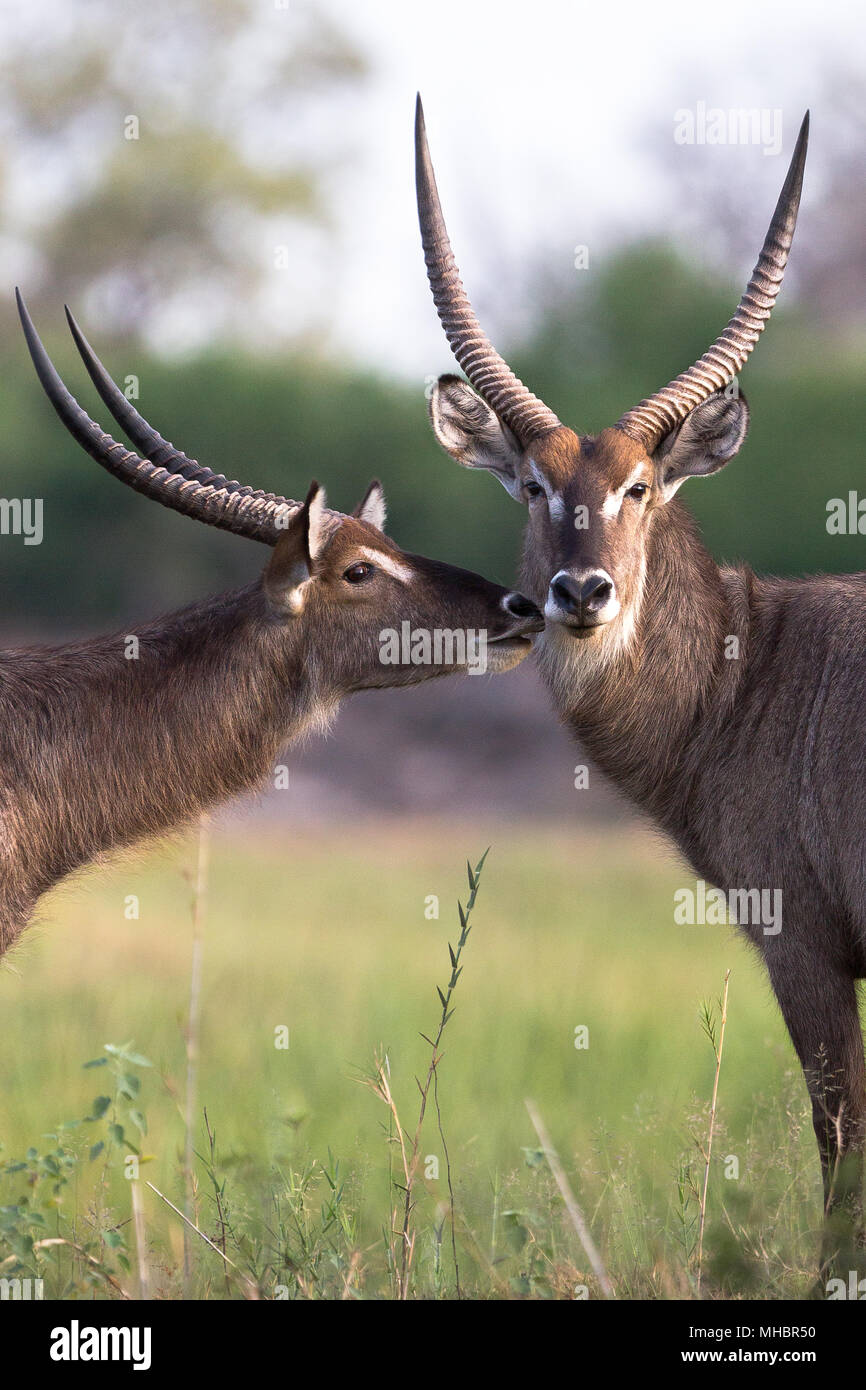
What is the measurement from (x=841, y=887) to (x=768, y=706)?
75cm

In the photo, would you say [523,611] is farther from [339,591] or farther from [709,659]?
[709,659]

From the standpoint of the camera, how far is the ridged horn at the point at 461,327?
5672 mm

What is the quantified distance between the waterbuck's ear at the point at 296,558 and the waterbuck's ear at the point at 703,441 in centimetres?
130

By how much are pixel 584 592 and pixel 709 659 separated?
2.65 feet

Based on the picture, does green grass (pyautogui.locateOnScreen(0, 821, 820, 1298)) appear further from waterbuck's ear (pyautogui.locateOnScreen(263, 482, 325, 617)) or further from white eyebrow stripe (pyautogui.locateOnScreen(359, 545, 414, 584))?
white eyebrow stripe (pyautogui.locateOnScreen(359, 545, 414, 584))

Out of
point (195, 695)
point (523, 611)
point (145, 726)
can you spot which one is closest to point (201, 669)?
point (195, 695)

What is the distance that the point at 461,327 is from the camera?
5770 millimetres

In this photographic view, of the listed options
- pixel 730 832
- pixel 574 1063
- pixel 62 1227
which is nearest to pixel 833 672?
pixel 730 832

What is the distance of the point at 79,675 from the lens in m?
5.27

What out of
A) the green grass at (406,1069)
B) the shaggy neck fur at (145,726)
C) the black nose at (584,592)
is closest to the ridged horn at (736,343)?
the black nose at (584,592)

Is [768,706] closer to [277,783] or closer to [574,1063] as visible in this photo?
[277,783]

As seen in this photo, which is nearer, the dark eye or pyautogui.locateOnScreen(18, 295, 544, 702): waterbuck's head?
pyautogui.locateOnScreen(18, 295, 544, 702): waterbuck's head

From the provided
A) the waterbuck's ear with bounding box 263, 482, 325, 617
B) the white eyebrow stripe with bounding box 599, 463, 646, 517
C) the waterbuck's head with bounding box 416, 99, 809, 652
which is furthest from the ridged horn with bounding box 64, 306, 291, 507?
the white eyebrow stripe with bounding box 599, 463, 646, 517

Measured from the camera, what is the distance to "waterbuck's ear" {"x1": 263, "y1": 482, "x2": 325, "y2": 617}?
15.6 feet
